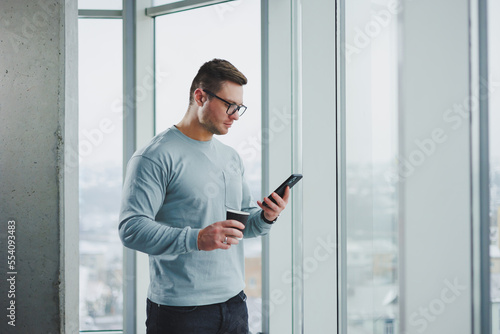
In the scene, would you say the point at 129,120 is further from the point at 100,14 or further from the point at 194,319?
the point at 194,319

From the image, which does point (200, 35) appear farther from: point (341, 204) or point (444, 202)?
point (444, 202)

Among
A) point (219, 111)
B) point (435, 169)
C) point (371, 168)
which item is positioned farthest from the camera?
point (371, 168)

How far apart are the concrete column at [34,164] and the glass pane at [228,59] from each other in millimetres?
891

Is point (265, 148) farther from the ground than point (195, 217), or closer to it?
farther from the ground

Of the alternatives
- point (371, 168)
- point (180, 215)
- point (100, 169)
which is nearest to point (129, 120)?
point (100, 169)

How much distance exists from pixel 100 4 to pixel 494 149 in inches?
87.8

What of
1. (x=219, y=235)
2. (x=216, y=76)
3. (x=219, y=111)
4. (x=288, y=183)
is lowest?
(x=219, y=235)

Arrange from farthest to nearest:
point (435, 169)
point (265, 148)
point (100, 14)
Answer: point (100, 14)
point (265, 148)
point (435, 169)

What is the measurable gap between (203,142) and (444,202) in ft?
2.86

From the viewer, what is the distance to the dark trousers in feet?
4.46

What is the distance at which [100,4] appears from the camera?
237 cm

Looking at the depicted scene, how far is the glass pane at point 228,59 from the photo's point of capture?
212 centimetres

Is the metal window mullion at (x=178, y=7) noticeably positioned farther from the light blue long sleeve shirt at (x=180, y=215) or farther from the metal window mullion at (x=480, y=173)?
the metal window mullion at (x=480, y=173)

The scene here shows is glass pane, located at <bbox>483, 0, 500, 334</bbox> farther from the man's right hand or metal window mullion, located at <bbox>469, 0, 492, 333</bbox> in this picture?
the man's right hand
